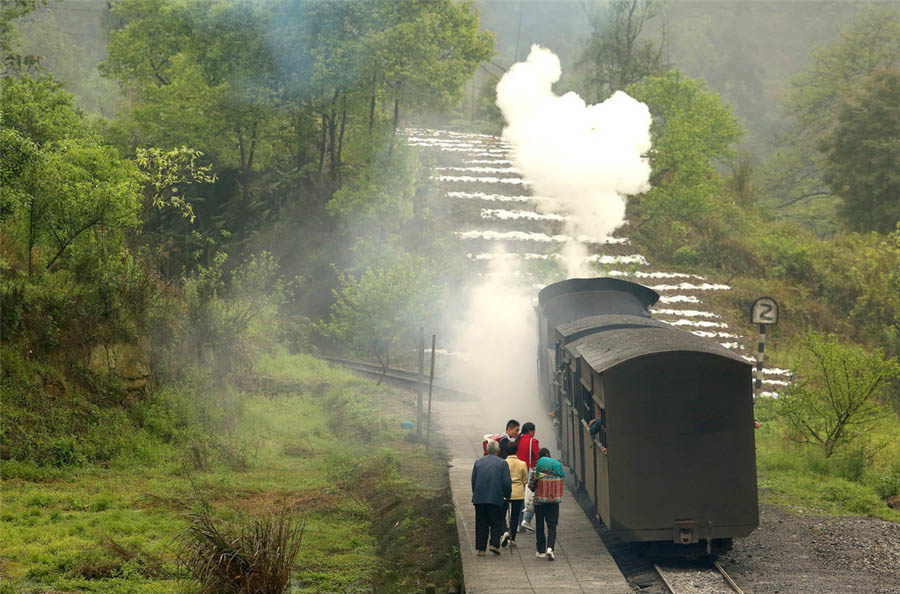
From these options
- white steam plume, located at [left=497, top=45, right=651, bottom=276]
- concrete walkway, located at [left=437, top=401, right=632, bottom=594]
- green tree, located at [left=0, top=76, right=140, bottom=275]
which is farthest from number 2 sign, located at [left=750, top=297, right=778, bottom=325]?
green tree, located at [left=0, top=76, right=140, bottom=275]

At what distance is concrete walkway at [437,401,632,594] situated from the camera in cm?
1185

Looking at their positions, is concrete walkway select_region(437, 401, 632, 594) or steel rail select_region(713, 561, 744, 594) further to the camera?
steel rail select_region(713, 561, 744, 594)

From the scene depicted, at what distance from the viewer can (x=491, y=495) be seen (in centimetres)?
1285

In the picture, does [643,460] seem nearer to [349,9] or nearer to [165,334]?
[165,334]

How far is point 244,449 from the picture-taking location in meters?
19.5

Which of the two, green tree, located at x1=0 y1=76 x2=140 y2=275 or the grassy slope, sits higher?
green tree, located at x1=0 y1=76 x2=140 y2=275

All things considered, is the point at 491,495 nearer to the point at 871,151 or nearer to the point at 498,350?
the point at 498,350

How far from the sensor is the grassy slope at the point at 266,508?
12.0 metres

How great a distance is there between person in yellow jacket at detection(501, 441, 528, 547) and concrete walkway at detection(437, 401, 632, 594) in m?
0.20

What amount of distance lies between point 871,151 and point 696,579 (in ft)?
127

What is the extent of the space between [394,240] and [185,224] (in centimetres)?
1041

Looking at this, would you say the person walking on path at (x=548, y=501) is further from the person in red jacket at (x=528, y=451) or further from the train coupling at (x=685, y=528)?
the train coupling at (x=685, y=528)

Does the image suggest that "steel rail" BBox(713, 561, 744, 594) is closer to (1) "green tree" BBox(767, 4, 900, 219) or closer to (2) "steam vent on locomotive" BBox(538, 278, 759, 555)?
(2) "steam vent on locomotive" BBox(538, 278, 759, 555)

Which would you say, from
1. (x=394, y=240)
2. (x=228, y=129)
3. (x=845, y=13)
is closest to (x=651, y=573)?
(x=394, y=240)
